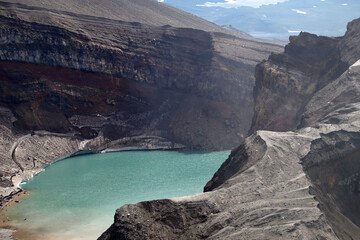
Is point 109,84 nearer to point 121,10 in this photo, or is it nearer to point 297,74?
point 121,10

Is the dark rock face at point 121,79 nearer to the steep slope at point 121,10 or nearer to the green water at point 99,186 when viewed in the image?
the steep slope at point 121,10

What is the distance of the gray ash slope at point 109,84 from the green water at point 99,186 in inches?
139

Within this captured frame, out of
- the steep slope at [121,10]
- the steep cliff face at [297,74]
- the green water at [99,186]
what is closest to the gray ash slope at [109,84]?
the steep slope at [121,10]

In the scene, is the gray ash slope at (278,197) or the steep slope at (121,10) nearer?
the gray ash slope at (278,197)

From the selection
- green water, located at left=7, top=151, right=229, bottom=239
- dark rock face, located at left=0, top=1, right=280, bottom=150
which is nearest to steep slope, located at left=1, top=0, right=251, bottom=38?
dark rock face, located at left=0, top=1, right=280, bottom=150

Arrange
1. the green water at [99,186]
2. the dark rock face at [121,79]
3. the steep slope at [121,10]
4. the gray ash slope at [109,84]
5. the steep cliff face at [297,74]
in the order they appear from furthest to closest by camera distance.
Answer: the steep slope at [121,10] < the dark rock face at [121,79] < the gray ash slope at [109,84] < the steep cliff face at [297,74] < the green water at [99,186]

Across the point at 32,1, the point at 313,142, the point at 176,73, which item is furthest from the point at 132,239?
the point at 32,1

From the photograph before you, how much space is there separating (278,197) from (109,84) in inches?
1578

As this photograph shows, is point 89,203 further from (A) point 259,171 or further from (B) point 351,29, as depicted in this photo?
(B) point 351,29

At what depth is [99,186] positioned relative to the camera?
3478cm

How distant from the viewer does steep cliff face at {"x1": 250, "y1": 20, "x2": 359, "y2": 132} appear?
106 feet

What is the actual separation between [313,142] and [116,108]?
36.3 metres

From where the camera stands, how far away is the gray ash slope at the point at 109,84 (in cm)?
4612

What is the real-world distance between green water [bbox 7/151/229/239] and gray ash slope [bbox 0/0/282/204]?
3.54m
